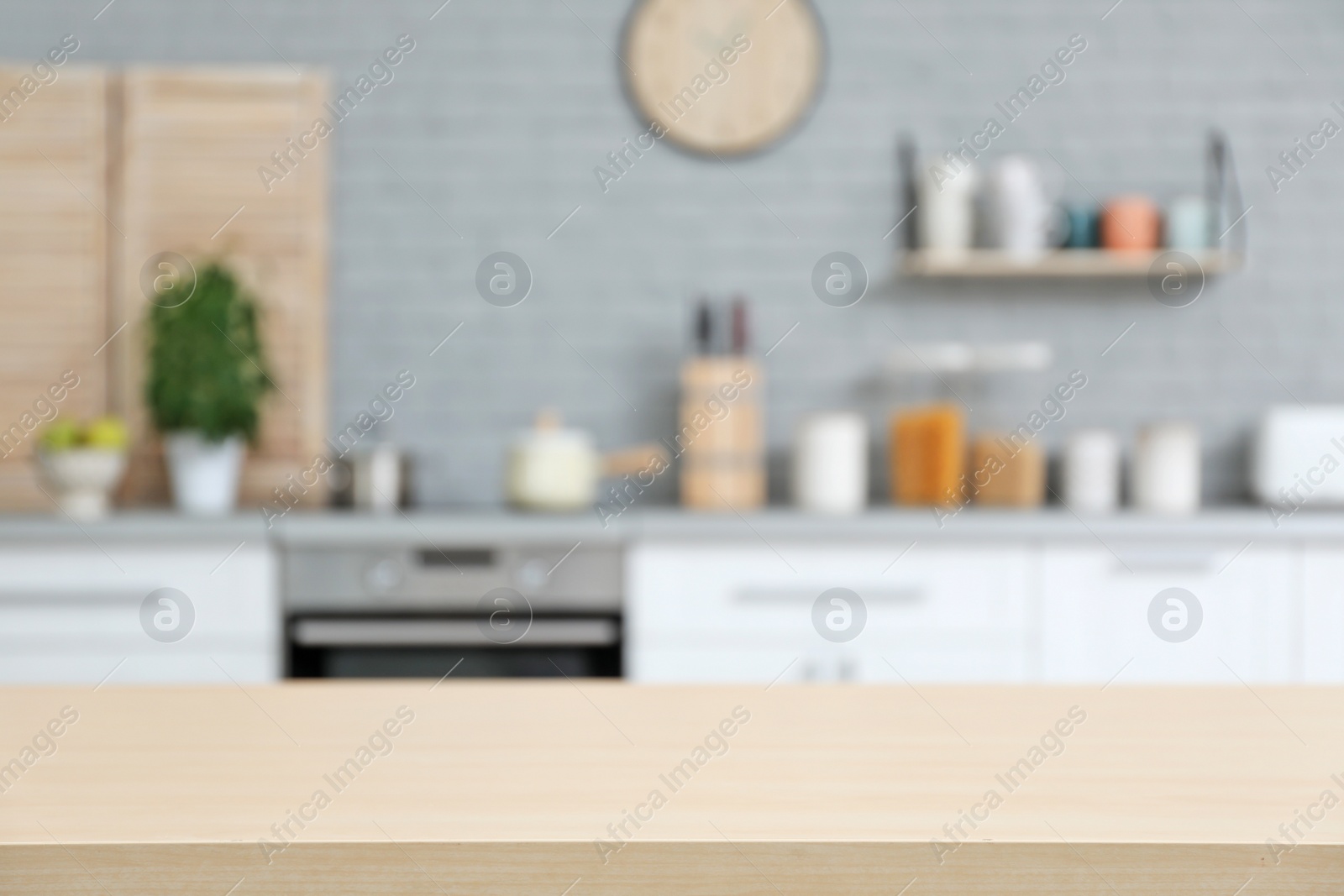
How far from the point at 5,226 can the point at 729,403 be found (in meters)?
1.78

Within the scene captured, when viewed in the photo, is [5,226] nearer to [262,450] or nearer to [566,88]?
[262,450]

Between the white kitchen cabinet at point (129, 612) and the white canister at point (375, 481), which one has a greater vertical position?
the white canister at point (375, 481)

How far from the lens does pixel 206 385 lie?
2445mm

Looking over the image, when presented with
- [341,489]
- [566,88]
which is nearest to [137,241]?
[341,489]

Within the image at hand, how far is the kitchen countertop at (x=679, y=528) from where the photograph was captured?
2182 millimetres

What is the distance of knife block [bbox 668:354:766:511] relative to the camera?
8.22 feet

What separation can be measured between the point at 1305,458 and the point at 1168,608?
637mm

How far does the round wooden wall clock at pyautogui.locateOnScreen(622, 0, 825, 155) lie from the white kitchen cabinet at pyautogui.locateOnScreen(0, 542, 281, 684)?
4.74ft

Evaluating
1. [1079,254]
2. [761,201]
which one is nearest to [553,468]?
[761,201]

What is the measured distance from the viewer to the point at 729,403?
98.9 inches

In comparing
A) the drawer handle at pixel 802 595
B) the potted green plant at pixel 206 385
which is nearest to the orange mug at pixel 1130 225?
the drawer handle at pixel 802 595

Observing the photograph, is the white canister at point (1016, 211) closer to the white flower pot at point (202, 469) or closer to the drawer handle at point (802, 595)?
the drawer handle at point (802, 595)

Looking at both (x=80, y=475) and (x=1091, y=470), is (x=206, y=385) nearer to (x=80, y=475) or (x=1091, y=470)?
(x=80, y=475)

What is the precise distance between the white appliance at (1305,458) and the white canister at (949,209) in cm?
83
